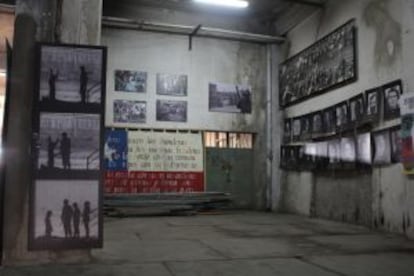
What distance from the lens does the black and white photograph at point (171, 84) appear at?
1120cm

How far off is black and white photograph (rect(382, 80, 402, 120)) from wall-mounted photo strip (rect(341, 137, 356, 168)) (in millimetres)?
1031

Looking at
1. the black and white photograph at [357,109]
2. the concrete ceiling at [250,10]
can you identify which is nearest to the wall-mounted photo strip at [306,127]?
the black and white photograph at [357,109]

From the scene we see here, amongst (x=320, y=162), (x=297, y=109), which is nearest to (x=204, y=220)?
(x=320, y=162)

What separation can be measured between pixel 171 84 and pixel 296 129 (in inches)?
123

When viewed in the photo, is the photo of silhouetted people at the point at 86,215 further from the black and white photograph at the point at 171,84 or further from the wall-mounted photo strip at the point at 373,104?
the black and white photograph at the point at 171,84

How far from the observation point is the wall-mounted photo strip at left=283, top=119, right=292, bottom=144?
11266 millimetres

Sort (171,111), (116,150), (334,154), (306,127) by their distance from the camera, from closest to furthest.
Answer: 1. (334,154)
2. (306,127)
3. (116,150)
4. (171,111)

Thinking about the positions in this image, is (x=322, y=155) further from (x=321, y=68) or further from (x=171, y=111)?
(x=171, y=111)

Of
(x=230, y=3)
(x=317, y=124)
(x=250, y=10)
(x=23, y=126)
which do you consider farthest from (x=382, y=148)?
(x=23, y=126)

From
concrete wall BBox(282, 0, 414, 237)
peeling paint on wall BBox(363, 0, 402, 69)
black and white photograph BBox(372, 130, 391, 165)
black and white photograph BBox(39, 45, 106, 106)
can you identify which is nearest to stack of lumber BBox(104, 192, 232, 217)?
concrete wall BBox(282, 0, 414, 237)

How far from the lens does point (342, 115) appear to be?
29.7 ft

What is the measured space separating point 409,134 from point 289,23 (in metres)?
5.66

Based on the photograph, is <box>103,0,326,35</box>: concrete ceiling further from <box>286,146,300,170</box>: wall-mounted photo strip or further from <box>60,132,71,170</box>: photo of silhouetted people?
<box>60,132,71,170</box>: photo of silhouetted people

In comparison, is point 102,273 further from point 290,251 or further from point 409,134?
point 409,134
